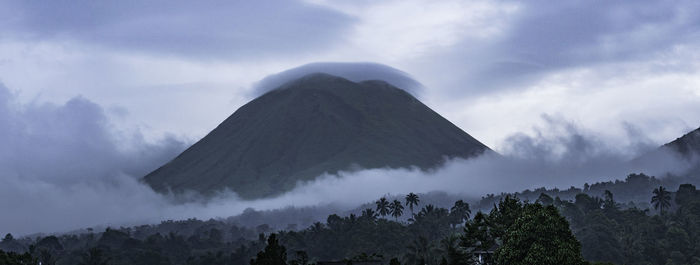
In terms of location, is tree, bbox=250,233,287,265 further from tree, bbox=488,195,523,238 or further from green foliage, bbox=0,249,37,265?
green foliage, bbox=0,249,37,265

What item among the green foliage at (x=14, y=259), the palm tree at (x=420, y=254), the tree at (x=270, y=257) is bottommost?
the tree at (x=270, y=257)

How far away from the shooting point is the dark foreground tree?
93.2 metres

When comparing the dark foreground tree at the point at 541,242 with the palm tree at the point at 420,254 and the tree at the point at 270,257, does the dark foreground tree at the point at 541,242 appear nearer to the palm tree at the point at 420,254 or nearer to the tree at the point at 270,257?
the tree at the point at 270,257

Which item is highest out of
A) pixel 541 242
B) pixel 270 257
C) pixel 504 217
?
pixel 504 217

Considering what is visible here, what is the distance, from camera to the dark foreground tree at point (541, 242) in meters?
93.2

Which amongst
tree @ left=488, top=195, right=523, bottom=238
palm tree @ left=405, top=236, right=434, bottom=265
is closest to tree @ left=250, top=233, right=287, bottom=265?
tree @ left=488, top=195, right=523, bottom=238

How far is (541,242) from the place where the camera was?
9506 cm

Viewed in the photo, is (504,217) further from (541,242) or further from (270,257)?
(270,257)

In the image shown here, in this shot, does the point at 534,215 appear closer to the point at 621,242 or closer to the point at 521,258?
the point at 521,258

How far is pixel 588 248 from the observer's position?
181m

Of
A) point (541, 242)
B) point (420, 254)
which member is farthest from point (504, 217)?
point (420, 254)

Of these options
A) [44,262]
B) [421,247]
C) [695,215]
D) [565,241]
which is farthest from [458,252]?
[44,262]

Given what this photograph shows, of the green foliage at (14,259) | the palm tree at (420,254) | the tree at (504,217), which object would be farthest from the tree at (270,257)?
the green foliage at (14,259)

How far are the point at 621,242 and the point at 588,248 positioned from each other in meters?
7.87
